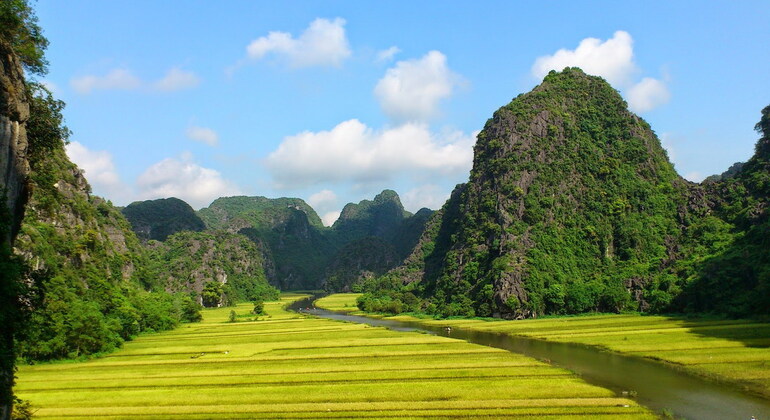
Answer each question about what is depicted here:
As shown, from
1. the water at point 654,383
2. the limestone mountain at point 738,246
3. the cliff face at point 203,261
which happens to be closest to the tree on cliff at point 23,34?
the water at point 654,383

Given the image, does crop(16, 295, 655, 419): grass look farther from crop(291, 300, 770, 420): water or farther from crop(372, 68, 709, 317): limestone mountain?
crop(372, 68, 709, 317): limestone mountain

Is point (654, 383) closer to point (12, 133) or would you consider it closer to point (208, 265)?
point (12, 133)

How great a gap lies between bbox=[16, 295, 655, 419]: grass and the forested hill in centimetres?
4335

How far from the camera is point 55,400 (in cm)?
3070

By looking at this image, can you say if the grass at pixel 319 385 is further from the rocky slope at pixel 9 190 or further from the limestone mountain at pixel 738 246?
the limestone mountain at pixel 738 246

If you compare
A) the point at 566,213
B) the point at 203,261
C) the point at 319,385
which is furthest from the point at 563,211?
the point at 203,261

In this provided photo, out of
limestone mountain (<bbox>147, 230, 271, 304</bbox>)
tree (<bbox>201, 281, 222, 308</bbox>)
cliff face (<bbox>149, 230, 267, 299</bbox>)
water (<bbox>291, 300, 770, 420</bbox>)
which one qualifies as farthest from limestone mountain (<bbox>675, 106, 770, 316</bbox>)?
cliff face (<bbox>149, 230, 267, 299</bbox>)

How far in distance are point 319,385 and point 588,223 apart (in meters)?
89.4

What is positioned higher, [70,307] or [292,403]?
[70,307]

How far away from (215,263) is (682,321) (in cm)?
14418

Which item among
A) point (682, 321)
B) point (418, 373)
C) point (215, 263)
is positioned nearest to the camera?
point (418, 373)

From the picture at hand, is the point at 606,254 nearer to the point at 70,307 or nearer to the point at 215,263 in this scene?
the point at 70,307

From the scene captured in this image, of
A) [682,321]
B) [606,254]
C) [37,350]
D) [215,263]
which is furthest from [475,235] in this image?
[215,263]

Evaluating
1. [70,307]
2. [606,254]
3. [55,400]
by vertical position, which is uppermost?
[606,254]
